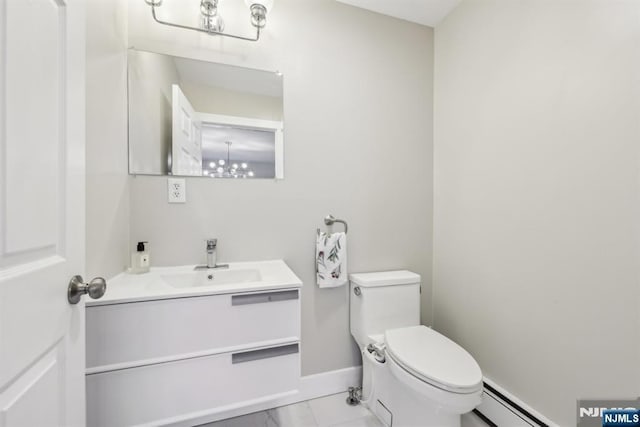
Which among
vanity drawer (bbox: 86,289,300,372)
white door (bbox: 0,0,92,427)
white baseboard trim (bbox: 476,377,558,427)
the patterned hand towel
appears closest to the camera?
white door (bbox: 0,0,92,427)

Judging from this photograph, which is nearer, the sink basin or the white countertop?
the white countertop

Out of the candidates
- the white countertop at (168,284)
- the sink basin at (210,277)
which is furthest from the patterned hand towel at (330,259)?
the sink basin at (210,277)

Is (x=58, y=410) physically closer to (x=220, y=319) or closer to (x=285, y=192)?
(x=220, y=319)

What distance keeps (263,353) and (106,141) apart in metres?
1.08

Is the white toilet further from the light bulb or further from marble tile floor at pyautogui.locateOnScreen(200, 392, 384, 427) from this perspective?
the light bulb

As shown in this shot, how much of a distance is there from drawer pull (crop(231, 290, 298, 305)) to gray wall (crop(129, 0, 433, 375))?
458mm

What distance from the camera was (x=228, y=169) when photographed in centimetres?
143

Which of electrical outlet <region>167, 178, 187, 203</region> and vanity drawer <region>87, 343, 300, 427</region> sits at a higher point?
electrical outlet <region>167, 178, 187, 203</region>

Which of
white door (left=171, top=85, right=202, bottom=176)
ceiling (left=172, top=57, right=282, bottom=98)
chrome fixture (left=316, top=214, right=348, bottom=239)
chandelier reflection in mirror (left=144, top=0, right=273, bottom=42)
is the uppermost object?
chandelier reflection in mirror (left=144, top=0, right=273, bottom=42)

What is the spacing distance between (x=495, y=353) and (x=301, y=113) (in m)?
1.69

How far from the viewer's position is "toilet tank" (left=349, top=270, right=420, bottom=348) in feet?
5.02

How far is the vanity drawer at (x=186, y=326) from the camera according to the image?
0.89 metres

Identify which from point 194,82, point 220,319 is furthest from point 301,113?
point 220,319

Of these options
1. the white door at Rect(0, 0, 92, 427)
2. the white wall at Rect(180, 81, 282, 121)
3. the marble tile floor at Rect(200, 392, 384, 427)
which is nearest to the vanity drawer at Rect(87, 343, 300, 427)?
the white door at Rect(0, 0, 92, 427)
